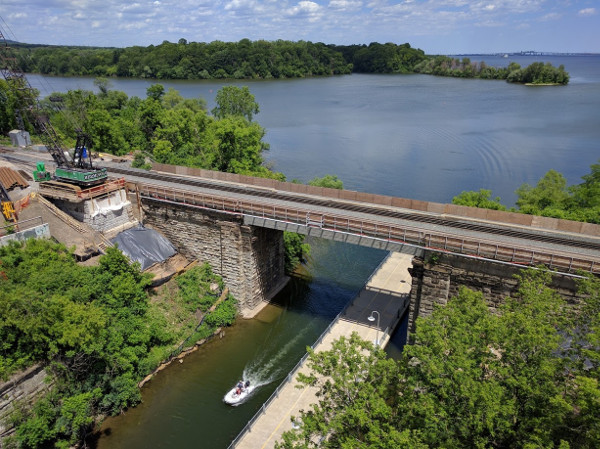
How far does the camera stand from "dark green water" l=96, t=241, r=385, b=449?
1102 inches

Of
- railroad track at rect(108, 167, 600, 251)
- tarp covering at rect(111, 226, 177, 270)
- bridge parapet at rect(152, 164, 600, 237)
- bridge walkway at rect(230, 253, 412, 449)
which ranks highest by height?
bridge parapet at rect(152, 164, 600, 237)

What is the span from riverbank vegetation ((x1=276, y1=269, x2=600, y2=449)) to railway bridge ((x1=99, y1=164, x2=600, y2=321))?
802 centimetres

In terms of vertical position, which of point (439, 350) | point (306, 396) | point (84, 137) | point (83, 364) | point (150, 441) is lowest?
point (150, 441)

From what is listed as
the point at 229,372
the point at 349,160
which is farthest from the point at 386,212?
the point at 349,160

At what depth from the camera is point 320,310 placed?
40375 mm

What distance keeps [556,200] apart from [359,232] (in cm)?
2483

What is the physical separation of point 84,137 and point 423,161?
63.0 meters

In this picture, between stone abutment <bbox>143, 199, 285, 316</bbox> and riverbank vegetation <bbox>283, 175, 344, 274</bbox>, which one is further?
riverbank vegetation <bbox>283, 175, 344, 274</bbox>

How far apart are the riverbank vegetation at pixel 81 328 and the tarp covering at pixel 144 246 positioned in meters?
2.92

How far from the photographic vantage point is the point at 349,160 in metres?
85.4

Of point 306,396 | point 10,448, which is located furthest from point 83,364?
point 306,396

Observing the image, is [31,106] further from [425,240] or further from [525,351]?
[525,351]

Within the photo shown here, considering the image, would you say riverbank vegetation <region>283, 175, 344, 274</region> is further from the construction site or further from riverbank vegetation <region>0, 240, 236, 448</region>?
the construction site

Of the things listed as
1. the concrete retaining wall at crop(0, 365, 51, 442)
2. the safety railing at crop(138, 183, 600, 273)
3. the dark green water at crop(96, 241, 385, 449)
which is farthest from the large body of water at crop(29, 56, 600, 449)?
the safety railing at crop(138, 183, 600, 273)
